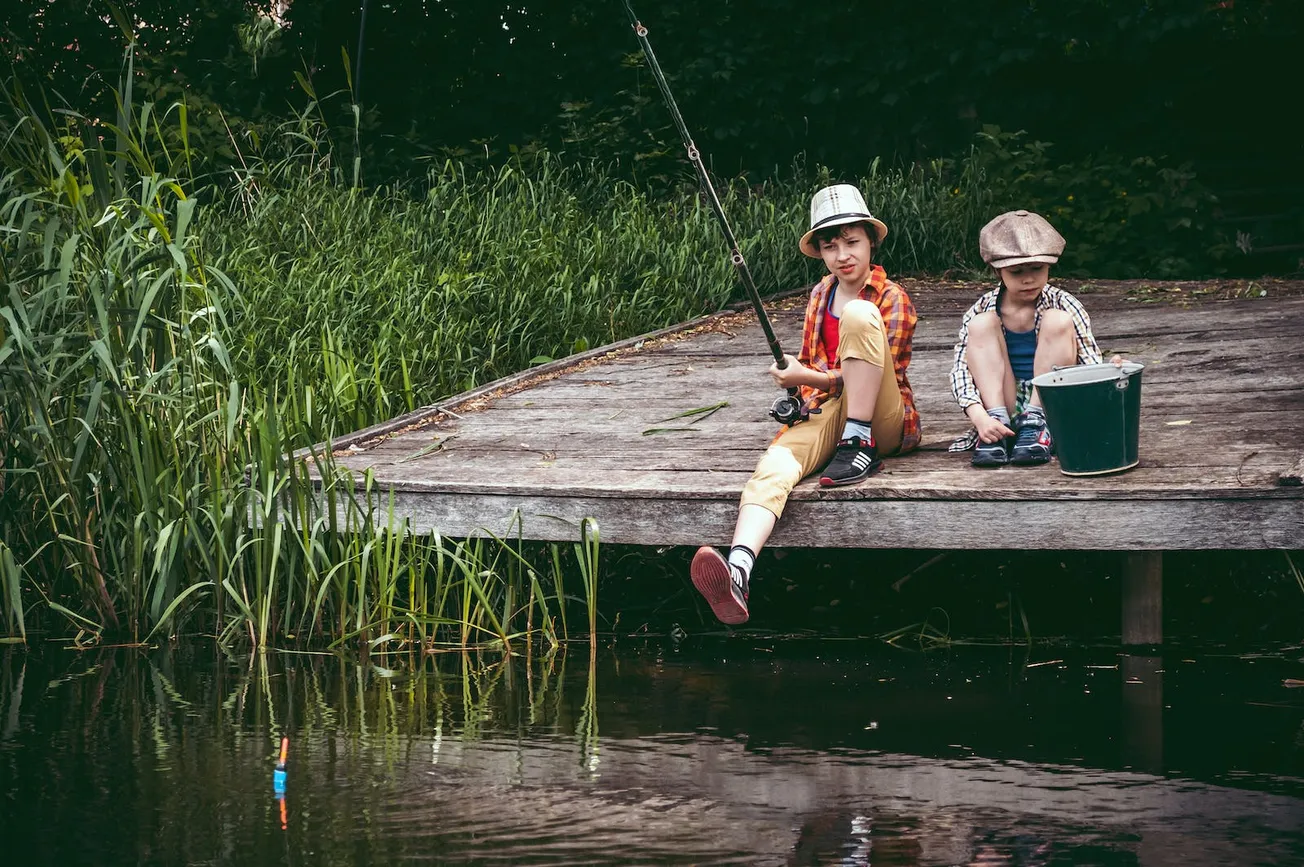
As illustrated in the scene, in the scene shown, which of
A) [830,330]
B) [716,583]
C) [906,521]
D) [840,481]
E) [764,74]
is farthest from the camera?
[764,74]

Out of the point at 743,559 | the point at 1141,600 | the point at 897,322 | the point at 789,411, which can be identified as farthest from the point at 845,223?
the point at 1141,600

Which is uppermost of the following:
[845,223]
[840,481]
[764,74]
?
[764,74]

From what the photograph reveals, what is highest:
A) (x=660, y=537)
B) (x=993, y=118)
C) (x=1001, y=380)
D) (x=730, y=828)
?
(x=993, y=118)

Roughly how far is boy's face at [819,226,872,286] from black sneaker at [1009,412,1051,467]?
1.94 ft

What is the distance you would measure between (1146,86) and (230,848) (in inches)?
329

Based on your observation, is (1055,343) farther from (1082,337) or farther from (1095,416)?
(1095,416)

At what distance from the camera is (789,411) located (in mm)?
4148

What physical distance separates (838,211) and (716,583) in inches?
44.2

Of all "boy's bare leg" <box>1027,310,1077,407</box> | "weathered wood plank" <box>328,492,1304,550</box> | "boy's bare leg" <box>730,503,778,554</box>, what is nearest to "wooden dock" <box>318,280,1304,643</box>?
"weathered wood plank" <box>328,492,1304,550</box>

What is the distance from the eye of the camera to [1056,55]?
32.0 feet

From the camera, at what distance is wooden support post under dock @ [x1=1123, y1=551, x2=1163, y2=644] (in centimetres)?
390

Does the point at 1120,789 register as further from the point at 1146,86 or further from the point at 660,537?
the point at 1146,86

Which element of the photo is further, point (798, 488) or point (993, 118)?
point (993, 118)

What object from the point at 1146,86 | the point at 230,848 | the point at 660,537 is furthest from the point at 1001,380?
the point at 1146,86
